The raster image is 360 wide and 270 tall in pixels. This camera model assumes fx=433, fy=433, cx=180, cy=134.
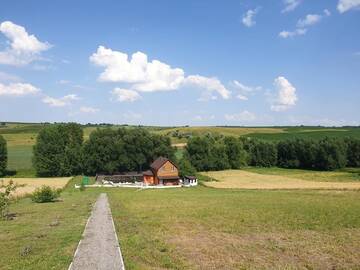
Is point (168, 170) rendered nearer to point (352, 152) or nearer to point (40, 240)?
point (352, 152)

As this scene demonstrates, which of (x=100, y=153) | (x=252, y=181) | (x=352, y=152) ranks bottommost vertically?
(x=252, y=181)

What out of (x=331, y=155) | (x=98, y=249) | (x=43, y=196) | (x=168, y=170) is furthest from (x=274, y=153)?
(x=98, y=249)

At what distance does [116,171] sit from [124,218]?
7067 cm

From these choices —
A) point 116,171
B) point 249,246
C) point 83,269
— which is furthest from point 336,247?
point 116,171

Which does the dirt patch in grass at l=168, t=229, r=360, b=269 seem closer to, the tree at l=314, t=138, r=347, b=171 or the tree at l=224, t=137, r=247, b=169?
the tree at l=224, t=137, r=247, b=169

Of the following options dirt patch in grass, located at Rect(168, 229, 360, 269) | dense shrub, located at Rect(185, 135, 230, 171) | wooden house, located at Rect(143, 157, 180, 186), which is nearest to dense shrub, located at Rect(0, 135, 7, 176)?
wooden house, located at Rect(143, 157, 180, 186)

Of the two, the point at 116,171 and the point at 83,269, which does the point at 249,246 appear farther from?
the point at 116,171

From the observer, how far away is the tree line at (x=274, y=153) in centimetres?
11494

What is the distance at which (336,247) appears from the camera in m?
21.2

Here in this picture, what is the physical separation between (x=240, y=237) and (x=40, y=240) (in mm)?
10618

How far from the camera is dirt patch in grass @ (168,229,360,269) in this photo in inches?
696

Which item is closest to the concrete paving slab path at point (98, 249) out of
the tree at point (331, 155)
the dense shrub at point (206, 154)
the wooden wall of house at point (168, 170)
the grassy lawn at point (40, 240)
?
the grassy lawn at point (40, 240)

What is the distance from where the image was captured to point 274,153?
417 feet

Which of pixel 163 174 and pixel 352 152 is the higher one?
pixel 352 152
